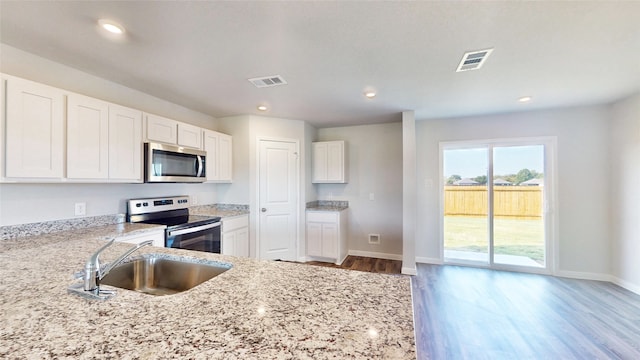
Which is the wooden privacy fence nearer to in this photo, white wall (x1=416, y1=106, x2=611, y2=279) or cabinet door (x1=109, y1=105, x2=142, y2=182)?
white wall (x1=416, y1=106, x2=611, y2=279)

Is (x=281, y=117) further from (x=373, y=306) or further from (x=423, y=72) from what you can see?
(x=373, y=306)

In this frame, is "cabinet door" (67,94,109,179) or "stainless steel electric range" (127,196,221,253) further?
"stainless steel electric range" (127,196,221,253)

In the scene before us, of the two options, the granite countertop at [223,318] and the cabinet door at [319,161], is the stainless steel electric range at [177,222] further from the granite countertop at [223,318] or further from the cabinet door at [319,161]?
the cabinet door at [319,161]

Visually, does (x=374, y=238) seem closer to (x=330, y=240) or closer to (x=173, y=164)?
(x=330, y=240)

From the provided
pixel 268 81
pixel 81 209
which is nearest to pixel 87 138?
pixel 81 209

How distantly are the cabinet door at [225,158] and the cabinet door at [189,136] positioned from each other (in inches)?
14.9

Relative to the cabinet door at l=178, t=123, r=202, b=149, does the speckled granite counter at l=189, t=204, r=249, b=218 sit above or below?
below

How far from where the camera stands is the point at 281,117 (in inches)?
154

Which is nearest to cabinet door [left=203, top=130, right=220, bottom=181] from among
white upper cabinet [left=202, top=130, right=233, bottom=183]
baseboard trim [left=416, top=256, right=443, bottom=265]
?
white upper cabinet [left=202, top=130, right=233, bottom=183]

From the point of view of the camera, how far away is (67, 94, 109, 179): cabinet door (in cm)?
195

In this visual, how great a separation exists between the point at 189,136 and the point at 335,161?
2.29 m

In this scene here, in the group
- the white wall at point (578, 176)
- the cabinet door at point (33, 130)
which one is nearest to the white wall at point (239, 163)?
the cabinet door at point (33, 130)

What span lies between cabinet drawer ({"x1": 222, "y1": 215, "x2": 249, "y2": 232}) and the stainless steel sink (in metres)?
1.64

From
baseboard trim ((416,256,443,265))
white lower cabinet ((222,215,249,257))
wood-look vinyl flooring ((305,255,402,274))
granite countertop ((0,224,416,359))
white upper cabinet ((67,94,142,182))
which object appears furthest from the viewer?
baseboard trim ((416,256,443,265))
